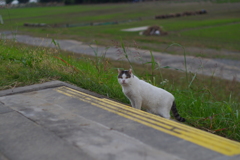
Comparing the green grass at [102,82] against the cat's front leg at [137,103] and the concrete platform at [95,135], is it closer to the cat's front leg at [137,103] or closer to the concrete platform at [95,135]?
the cat's front leg at [137,103]

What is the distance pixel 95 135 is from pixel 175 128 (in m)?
0.89

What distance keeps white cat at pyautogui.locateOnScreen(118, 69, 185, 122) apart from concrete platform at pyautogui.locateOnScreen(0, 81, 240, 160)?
1.17 feet

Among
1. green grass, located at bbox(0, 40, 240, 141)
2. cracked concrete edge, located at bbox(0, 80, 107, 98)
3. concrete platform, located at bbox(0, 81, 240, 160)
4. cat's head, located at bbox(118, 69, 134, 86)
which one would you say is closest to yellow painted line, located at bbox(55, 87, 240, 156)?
concrete platform, located at bbox(0, 81, 240, 160)

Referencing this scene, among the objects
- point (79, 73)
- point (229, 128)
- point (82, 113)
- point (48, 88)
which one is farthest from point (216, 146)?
point (79, 73)

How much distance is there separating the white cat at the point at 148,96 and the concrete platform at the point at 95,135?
1.17 ft

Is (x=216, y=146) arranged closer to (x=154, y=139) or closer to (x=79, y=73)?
(x=154, y=139)

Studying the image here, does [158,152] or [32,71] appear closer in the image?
[158,152]

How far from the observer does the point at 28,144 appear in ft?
9.42

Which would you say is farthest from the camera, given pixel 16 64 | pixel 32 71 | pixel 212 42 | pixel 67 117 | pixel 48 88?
pixel 212 42

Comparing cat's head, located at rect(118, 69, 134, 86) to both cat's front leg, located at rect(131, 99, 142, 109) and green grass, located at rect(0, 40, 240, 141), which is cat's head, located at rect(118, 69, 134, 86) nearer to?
cat's front leg, located at rect(131, 99, 142, 109)

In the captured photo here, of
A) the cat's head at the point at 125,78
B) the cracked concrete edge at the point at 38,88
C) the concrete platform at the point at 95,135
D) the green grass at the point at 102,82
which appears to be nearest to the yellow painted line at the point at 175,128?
the concrete platform at the point at 95,135

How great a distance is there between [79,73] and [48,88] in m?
1.07

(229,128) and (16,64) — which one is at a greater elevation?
(16,64)

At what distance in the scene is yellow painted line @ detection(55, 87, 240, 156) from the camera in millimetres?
2820
